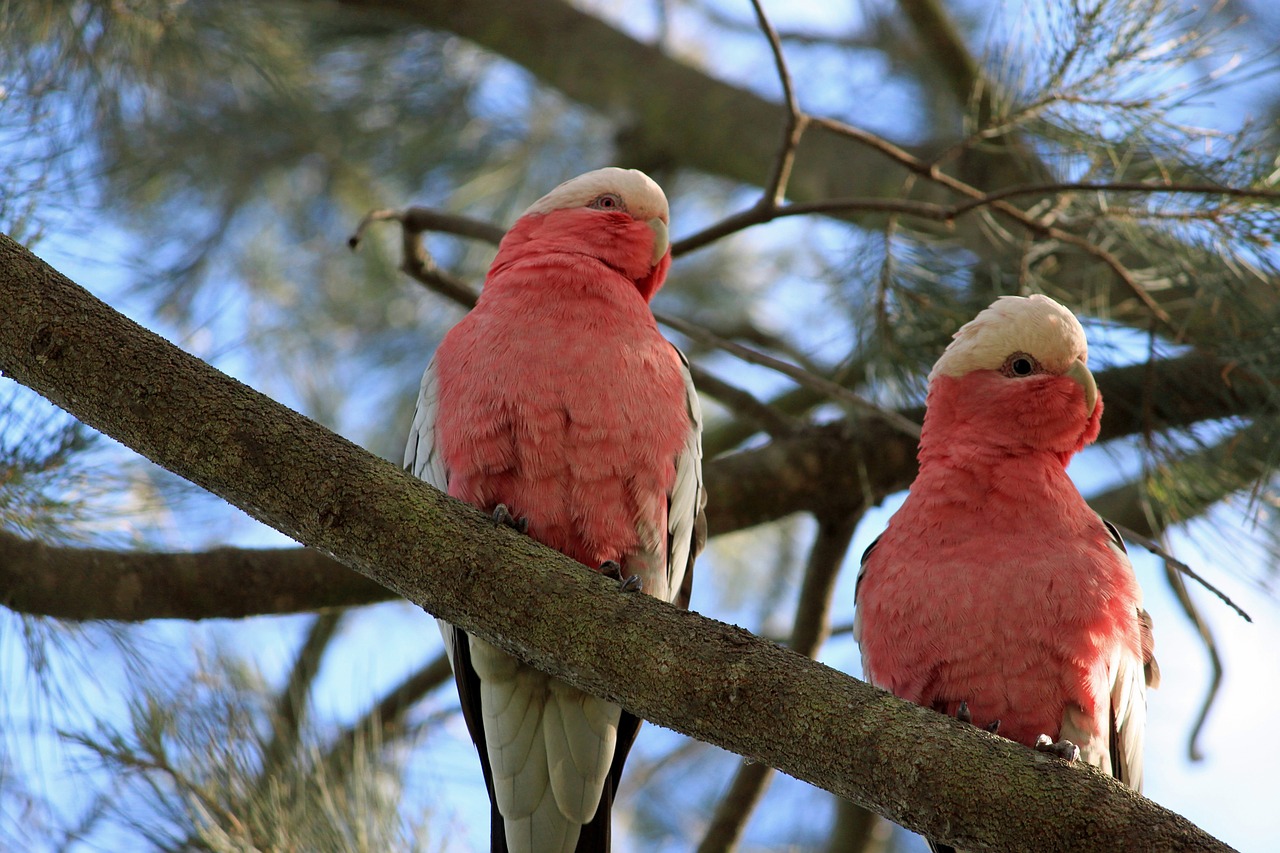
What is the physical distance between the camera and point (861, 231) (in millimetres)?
4215

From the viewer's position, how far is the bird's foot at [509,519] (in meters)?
2.80

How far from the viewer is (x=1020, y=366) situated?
3.11 m

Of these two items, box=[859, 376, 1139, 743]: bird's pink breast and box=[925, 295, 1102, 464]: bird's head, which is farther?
box=[925, 295, 1102, 464]: bird's head

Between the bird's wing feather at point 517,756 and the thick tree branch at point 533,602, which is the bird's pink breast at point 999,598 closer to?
the thick tree branch at point 533,602

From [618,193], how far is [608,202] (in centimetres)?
5

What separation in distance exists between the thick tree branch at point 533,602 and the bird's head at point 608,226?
124 centimetres

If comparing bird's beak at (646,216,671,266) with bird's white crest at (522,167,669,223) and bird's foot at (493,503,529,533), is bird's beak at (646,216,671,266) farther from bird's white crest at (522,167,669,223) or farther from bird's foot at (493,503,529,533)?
bird's foot at (493,503,529,533)

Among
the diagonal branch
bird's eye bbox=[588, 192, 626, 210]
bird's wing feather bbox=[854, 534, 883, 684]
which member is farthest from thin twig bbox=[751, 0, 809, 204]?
the diagonal branch

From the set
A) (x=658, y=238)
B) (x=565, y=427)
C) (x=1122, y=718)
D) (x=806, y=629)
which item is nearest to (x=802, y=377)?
(x=658, y=238)

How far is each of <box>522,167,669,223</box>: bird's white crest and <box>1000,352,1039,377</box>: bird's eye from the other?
3.74 ft

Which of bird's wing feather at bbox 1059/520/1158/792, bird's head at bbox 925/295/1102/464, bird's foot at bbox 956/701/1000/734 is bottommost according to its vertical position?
bird's foot at bbox 956/701/1000/734

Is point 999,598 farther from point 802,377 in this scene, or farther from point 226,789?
point 226,789

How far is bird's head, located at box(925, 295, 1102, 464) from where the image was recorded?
10.1 feet

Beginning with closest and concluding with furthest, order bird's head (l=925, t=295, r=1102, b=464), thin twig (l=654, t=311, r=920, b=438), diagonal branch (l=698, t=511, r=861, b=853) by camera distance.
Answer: bird's head (l=925, t=295, r=1102, b=464), thin twig (l=654, t=311, r=920, b=438), diagonal branch (l=698, t=511, r=861, b=853)
